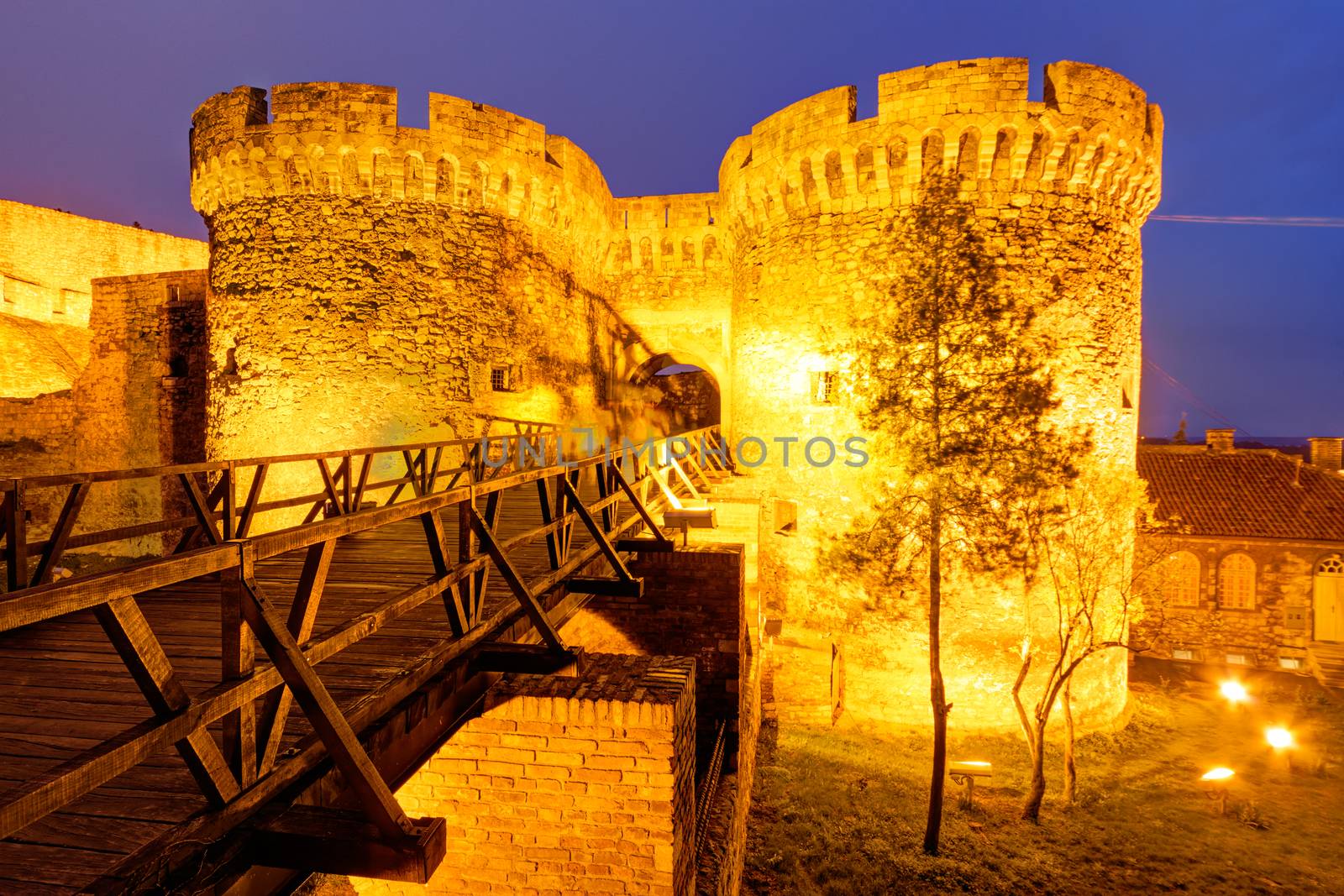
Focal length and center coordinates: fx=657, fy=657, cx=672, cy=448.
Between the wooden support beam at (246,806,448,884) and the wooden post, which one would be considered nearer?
the wooden support beam at (246,806,448,884)

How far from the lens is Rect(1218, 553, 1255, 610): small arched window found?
1661 cm

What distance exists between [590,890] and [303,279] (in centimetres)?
946

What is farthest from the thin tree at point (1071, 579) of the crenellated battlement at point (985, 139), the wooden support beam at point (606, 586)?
the wooden support beam at point (606, 586)

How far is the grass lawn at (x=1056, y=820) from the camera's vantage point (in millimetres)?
7984

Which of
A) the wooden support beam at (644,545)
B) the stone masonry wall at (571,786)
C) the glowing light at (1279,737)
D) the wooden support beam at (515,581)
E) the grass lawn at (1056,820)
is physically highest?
the wooden support beam at (515,581)

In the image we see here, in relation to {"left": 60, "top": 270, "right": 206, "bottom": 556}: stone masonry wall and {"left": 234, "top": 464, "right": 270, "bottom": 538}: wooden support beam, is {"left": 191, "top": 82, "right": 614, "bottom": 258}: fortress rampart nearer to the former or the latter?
{"left": 60, "top": 270, "right": 206, "bottom": 556}: stone masonry wall

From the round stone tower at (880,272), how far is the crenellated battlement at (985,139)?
24 mm

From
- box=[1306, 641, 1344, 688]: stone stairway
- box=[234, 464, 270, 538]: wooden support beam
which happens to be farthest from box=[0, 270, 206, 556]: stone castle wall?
box=[1306, 641, 1344, 688]: stone stairway

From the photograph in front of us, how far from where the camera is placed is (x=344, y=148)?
9.95m

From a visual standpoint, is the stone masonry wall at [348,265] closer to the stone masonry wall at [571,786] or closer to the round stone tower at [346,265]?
the round stone tower at [346,265]

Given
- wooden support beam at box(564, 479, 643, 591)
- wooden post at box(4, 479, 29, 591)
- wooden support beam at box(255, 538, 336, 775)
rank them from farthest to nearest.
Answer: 1. wooden support beam at box(564, 479, 643, 591)
2. wooden post at box(4, 479, 29, 591)
3. wooden support beam at box(255, 538, 336, 775)

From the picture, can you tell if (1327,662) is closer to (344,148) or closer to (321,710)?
(321,710)

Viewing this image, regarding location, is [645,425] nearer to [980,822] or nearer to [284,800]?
[980,822]

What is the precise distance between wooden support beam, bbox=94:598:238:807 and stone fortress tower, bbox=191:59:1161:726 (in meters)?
8.83
